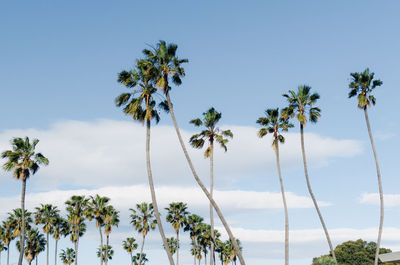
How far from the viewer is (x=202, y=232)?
9100cm

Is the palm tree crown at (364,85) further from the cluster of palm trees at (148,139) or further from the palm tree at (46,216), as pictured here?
the palm tree at (46,216)

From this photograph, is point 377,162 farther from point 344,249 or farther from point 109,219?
point 344,249

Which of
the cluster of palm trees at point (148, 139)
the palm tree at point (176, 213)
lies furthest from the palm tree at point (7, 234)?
the palm tree at point (176, 213)

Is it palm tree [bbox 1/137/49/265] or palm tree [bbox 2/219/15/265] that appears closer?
palm tree [bbox 1/137/49/265]

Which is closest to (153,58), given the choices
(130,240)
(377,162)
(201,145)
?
(201,145)

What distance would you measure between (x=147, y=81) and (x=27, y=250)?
60.8 m

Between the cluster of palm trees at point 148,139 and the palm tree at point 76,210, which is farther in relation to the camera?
the palm tree at point 76,210

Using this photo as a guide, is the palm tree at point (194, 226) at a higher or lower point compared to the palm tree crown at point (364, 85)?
lower

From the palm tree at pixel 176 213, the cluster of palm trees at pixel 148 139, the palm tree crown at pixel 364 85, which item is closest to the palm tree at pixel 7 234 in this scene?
the cluster of palm trees at pixel 148 139

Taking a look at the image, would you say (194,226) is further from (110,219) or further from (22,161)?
(22,161)

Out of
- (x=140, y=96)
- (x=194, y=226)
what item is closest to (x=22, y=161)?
(x=140, y=96)

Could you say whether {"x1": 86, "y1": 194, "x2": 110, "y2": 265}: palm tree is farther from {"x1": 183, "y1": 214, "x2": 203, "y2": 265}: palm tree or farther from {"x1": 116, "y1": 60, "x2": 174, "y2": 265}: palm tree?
{"x1": 116, "y1": 60, "x2": 174, "y2": 265}: palm tree

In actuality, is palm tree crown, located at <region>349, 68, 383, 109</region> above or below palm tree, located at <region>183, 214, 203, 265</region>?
above

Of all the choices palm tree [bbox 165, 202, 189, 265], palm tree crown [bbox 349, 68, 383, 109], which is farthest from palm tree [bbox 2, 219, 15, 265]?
palm tree crown [bbox 349, 68, 383, 109]
